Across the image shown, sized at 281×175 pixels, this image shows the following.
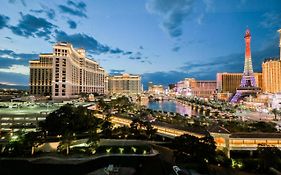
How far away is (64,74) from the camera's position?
7244 cm

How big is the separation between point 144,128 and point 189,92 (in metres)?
159

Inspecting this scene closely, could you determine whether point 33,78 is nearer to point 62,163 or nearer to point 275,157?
point 62,163

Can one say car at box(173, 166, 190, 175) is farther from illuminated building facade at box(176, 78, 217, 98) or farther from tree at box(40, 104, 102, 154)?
illuminated building facade at box(176, 78, 217, 98)

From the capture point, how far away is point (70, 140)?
84.6 feet

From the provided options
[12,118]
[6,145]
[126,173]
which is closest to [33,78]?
[12,118]

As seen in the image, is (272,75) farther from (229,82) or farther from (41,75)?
(41,75)

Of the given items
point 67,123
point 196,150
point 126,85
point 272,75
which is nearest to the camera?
point 196,150

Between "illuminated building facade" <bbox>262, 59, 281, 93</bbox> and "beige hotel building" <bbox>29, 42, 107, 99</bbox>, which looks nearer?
"beige hotel building" <bbox>29, 42, 107, 99</bbox>

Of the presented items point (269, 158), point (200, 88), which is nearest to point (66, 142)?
point (269, 158)

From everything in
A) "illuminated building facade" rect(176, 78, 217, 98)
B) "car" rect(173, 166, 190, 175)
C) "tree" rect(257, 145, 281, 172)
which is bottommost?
"car" rect(173, 166, 190, 175)

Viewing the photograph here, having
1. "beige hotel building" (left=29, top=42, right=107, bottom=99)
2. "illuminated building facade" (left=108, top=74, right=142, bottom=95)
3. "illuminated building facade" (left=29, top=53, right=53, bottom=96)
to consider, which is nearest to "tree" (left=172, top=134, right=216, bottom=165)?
"beige hotel building" (left=29, top=42, right=107, bottom=99)

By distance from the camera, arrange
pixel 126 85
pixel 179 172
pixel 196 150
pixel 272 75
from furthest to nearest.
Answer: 1. pixel 126 85
2. pixel 272 75
3. pixel 196 150
4. pixel 179 172

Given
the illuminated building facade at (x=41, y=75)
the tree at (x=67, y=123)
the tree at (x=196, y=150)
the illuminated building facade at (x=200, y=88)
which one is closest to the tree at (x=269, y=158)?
the tree at (x=196, y=150)

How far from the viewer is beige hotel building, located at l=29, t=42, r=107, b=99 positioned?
71.1 metres
